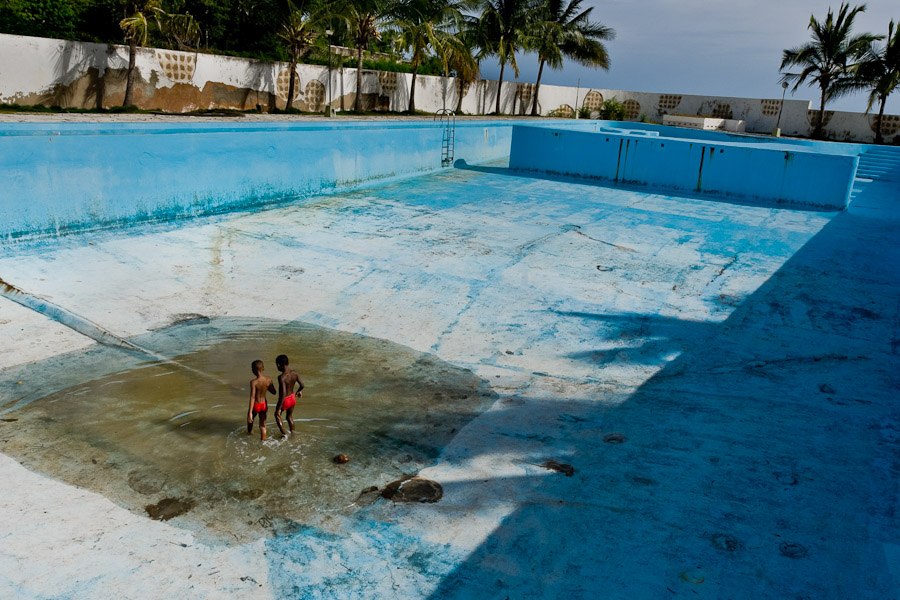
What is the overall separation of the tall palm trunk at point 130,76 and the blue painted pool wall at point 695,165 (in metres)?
10.8

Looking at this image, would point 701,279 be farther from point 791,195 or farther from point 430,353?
point 791,195

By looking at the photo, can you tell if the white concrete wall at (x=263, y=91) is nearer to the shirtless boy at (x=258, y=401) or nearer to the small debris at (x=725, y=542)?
the shirtless boy at (x=258, y=401)

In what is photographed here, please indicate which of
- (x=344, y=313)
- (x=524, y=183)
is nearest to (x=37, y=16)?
(x=524, y=183)

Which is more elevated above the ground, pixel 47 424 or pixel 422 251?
pixel 422 251

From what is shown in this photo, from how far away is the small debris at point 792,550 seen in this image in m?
3.95

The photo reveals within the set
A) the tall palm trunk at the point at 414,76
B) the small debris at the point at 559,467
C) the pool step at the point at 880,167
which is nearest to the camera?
the small debris at the point at 559,467

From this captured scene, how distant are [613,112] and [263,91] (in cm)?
2011

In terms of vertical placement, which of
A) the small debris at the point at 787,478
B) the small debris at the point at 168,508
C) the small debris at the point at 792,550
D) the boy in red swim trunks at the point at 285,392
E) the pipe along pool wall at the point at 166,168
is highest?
the pipe along pool wall at the point at 166,168

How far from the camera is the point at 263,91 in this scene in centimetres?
2258

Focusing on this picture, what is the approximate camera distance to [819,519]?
4.30 metres

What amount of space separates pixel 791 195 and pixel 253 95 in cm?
1681

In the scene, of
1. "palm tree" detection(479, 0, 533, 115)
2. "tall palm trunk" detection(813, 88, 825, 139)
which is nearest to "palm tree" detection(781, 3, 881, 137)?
"tall palm trunk" detection(813, 88, 825, 139)

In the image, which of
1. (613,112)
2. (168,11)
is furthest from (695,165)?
(613,112)

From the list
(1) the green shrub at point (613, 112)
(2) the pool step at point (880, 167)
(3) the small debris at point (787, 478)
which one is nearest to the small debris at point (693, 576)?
(3) the small debris at point (787, 478)
